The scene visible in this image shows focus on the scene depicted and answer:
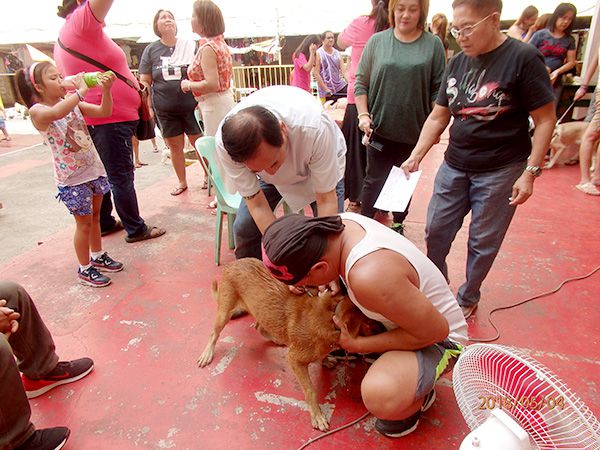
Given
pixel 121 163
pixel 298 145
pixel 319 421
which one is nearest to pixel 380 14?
pixel 298 145

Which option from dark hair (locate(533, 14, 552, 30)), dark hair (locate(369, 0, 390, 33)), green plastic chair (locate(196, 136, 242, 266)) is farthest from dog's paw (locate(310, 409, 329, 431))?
dark hair (locate(533, 14, 552, 30))

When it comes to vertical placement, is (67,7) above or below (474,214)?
above

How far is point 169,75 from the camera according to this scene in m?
4.48

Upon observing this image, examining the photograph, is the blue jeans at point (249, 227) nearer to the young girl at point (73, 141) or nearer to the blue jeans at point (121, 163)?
the young girl at point (73, 141)

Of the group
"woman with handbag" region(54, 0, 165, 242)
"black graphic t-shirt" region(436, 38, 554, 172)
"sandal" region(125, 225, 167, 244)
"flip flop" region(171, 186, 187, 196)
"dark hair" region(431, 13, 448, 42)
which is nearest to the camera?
"black graphic t-shirt" region(436, 38, 554, 172)

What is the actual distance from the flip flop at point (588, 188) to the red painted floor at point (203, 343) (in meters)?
0.84

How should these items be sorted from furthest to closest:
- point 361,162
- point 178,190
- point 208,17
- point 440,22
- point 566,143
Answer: point 566,143 → point 440,22 → point 178,190 → point 361,162 → point 208,17

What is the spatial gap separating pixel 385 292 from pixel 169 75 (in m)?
4.02

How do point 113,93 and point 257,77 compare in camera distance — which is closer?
point 113,93

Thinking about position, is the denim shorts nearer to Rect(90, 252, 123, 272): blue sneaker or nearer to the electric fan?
the electric fan

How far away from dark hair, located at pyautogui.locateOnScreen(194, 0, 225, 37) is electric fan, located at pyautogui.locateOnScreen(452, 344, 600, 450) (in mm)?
3691

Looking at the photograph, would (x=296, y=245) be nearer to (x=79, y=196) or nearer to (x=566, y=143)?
(x=79, y=196)

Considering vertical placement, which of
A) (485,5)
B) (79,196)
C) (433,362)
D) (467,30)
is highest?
(485,5)

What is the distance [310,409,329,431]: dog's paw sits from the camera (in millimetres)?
1922
